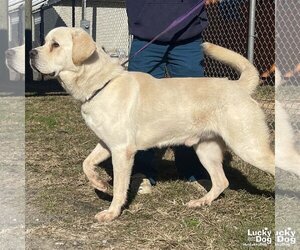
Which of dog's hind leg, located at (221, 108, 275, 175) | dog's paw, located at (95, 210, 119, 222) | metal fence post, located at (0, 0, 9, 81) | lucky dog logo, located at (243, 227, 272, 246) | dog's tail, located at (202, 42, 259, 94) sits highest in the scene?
dog's tail, located at (202, 42, 259, 94)

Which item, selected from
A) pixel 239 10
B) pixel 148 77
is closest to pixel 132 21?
pixel 148 77

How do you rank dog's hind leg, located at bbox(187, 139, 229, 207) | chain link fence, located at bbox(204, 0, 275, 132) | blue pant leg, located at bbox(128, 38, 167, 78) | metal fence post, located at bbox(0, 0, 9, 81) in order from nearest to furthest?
dog's hind leg, located at bbox(187, 139, 229, 207) → blue pant leg, located at bbox(128, 38, 167, 78) → chain link fence, located at bbox(204, 0, 275, 132) → metal fence post, located at bbox(0, 0, 9, 81)

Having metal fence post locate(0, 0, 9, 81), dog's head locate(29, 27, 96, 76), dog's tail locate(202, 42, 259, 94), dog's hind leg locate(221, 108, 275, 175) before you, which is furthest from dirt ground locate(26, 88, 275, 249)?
metal fence post locate(0, 0, 9, 81)

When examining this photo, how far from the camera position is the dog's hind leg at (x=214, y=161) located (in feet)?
13.2

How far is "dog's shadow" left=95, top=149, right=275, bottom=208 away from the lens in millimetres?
4133

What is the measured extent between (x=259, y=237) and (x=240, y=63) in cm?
139

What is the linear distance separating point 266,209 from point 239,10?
668cm

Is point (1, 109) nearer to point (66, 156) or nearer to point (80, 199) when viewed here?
point (66, 156)

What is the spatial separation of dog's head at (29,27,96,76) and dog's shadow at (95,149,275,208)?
116 centimetres

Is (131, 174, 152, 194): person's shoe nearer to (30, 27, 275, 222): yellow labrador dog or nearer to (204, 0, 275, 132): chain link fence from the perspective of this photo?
(30, 27, 275, 222): yellow labrador dog

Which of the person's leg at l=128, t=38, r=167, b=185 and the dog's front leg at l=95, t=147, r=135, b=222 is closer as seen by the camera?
the dog's front leg at l=95, t=147, r=135, b=222

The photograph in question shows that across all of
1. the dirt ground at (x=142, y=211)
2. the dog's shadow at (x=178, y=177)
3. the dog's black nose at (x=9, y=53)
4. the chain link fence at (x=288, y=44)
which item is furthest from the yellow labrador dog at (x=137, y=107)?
the chain link fence at (x=288, y=44)

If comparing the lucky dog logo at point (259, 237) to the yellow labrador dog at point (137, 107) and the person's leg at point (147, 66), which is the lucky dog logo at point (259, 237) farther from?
the person's leg at point (147, 66)

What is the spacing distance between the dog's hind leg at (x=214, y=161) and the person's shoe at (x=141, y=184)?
491mm
